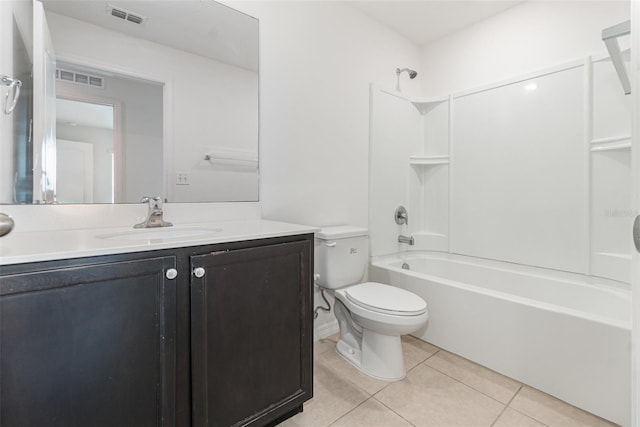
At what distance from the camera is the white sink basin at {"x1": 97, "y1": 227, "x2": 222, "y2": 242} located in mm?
1161

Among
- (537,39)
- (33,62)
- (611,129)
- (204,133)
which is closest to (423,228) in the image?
(611,129)

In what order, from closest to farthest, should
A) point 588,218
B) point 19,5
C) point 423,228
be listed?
point 19,5
point 588,218
point 423,228

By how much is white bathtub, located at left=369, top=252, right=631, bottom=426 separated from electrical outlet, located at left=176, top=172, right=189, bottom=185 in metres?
1.54

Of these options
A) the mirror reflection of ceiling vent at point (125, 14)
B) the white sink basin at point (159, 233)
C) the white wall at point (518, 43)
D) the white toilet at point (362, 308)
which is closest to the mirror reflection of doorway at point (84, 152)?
the white sink basin at point (159, 233)

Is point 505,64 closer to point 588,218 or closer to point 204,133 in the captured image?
point 588,218

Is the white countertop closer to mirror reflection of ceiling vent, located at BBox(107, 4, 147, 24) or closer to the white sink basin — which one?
the white sink basin

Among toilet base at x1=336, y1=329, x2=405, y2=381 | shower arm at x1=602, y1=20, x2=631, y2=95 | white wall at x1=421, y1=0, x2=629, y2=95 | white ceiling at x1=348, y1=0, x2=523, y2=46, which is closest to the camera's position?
shower arm at x1=602, y1=20, x2=631, y2=95

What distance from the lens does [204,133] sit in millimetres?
1566

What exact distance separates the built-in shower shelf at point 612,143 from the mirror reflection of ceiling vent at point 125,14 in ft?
8.96

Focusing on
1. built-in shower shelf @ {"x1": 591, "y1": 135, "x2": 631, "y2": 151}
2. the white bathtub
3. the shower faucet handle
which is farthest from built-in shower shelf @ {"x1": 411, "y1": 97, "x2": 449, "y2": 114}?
the white bathtub

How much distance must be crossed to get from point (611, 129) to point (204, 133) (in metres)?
2.49

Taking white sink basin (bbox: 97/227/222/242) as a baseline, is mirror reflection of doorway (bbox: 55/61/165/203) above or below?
above

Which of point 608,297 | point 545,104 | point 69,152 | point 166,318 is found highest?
point 545,104

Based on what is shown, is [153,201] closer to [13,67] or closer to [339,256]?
[13,67]
